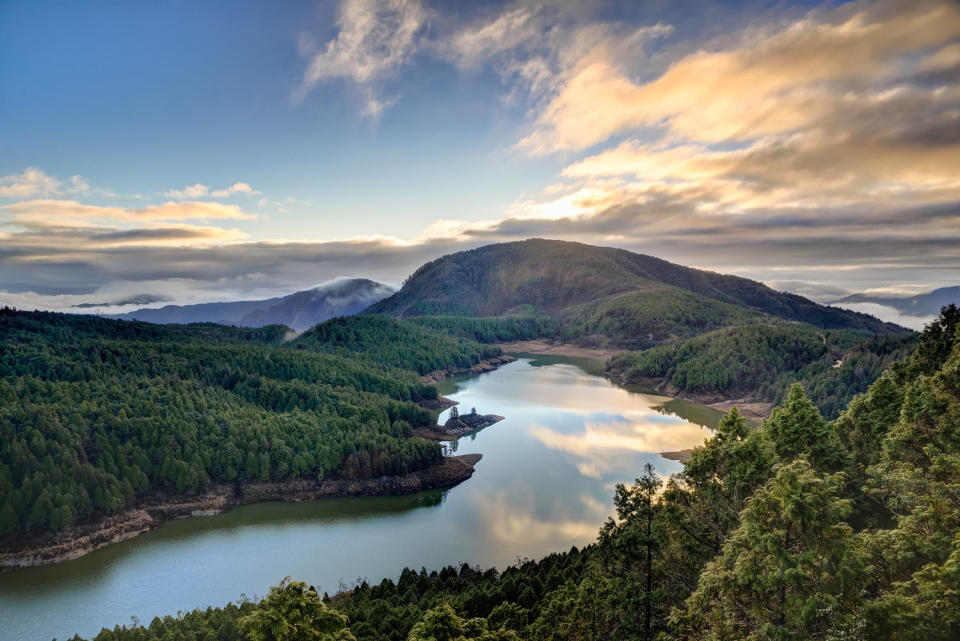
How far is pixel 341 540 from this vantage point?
41250 millimetres

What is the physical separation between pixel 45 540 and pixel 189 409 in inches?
745

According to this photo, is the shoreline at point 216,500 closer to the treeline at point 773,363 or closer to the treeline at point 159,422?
the treeline at point 159,422

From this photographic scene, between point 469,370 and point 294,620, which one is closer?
point 294,620

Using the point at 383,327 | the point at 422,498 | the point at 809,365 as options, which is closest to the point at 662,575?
the point at 422,498

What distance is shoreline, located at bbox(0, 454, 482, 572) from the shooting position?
38.2 metres

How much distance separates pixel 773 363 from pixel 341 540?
9322 centimetres

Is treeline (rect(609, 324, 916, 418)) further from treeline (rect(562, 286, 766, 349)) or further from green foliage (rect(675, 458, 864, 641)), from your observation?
green foliage (rect(675, 458, 864, 641))

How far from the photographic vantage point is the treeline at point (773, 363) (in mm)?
78750

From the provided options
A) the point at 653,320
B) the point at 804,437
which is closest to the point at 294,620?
the point at 804,437

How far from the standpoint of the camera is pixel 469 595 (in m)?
25.6

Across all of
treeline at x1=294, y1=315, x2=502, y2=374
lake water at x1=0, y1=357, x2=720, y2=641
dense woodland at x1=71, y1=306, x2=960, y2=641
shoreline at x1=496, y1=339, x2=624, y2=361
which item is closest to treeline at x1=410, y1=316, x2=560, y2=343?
shoreline at x1=496, y1=339, x2=624, y2=361

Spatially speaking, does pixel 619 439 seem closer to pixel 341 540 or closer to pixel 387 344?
pixel 341 540

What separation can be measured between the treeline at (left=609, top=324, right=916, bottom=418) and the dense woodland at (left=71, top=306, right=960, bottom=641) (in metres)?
58.8

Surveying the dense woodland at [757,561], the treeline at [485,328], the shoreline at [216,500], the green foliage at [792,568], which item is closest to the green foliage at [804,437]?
the dense woodland at [757,561]
